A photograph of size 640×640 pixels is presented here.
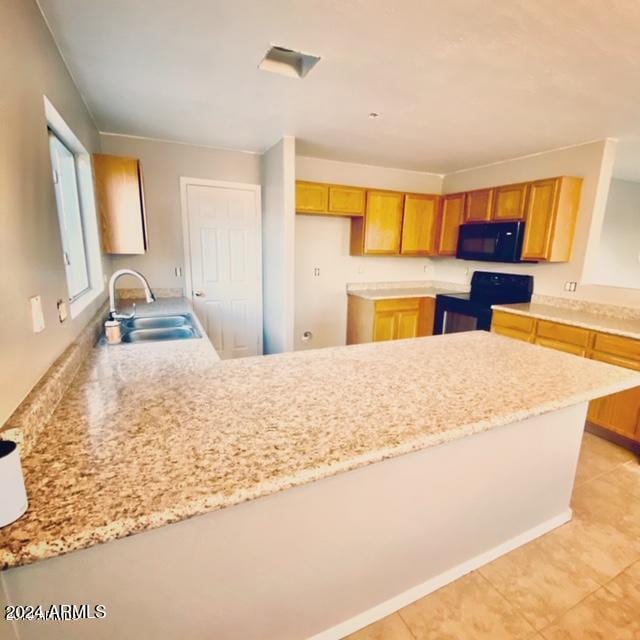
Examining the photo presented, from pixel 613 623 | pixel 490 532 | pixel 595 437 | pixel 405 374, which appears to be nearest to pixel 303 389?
pixel 405 374

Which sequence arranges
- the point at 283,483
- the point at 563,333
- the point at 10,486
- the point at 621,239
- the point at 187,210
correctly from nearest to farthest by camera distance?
the point at 10,486 < the point at 283,483 < the point at 563,333 < the point at 187,210 < the point at 621,239

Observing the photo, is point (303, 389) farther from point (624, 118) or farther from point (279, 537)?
point (624, 118)

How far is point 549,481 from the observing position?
168cm

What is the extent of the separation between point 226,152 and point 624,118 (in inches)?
132

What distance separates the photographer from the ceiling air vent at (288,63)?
1.83 metres

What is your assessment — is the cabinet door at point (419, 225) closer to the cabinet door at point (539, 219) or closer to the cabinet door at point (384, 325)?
the cabinet door at point (384, 325)

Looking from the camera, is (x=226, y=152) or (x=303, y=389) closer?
(x=303, y=389)

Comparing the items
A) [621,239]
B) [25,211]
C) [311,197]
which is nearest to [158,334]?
[25,211]

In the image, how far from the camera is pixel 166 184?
342cm

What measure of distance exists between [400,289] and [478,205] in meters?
1.36

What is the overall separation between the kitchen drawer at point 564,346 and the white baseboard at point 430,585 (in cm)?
139

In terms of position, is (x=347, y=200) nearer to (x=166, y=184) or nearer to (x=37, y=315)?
(x=166, y=184)

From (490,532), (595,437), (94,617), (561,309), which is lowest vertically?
(595,437)

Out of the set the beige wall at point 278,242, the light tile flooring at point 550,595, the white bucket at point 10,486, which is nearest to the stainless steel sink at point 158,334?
the beige wall at point 278,242
